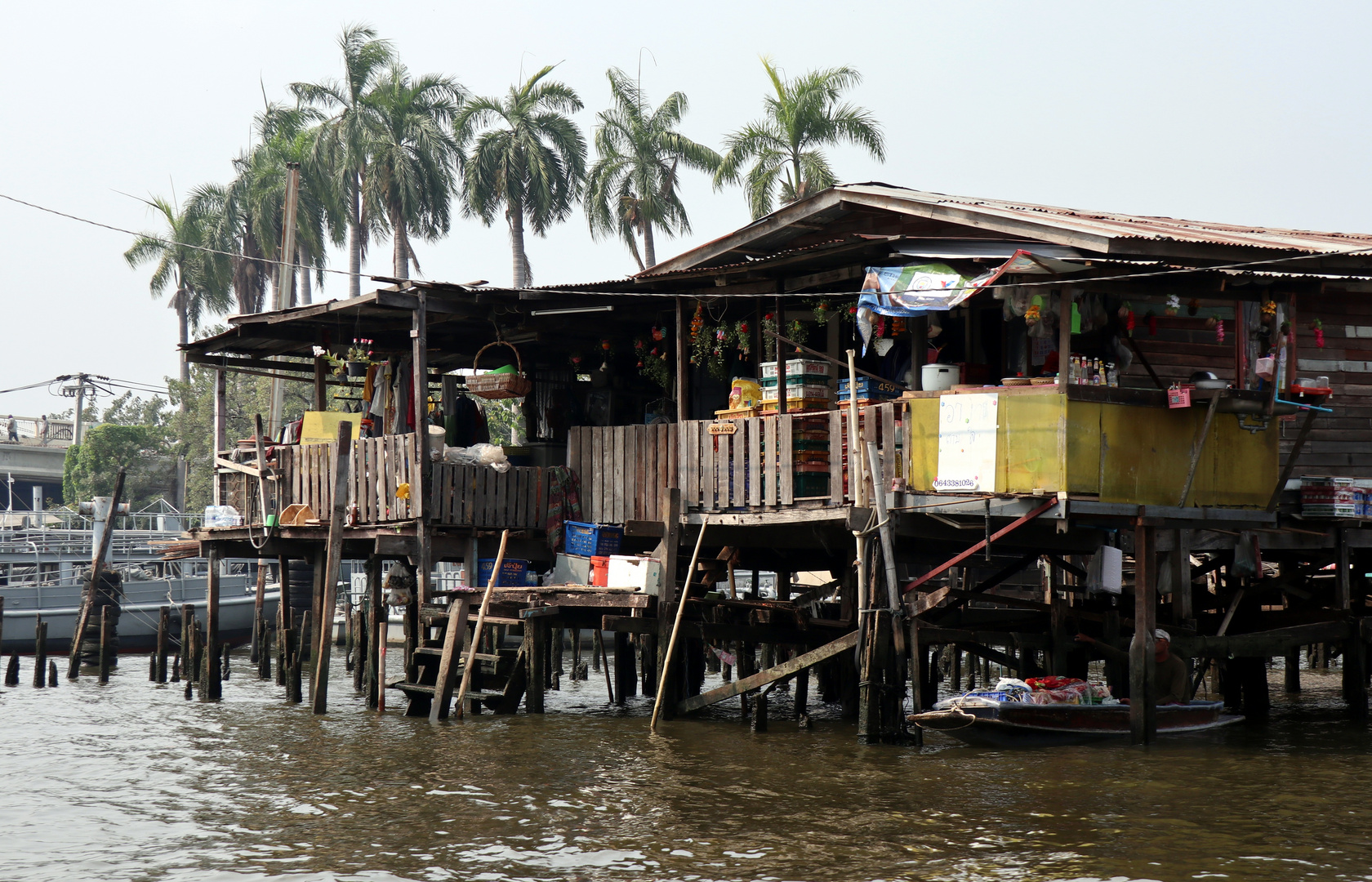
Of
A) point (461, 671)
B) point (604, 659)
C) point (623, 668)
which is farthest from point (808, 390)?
point (604, 659)

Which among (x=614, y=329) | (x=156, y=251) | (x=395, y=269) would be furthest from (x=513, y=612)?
(x=156, y=251)

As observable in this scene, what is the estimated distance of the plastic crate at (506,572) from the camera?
1798cm

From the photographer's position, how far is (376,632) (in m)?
A: 19.1

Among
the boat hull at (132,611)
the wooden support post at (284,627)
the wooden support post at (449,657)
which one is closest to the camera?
the wooden support post at (449,657)

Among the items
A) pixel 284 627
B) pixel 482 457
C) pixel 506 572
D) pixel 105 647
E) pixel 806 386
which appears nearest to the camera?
pixel 806 386

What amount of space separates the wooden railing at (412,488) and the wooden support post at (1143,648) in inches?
308

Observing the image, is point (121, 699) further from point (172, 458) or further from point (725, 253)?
point (172, 458)

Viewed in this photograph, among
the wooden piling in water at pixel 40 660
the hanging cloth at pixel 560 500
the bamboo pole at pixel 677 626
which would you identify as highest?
the hanging cloth at pixel 560 500

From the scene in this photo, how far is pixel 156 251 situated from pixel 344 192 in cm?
1064

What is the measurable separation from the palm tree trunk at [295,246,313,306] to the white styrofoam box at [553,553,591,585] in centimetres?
3201

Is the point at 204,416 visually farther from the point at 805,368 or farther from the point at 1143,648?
the point at 1143,648

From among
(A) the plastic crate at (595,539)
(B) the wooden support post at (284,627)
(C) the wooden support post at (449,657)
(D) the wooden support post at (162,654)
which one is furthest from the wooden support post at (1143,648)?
(D) the wooden support post at (162,654)

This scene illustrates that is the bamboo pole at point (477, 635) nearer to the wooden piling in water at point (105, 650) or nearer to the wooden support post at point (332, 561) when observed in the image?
the wooden support post at point (332, 561)

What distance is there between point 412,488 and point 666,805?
288 inches
